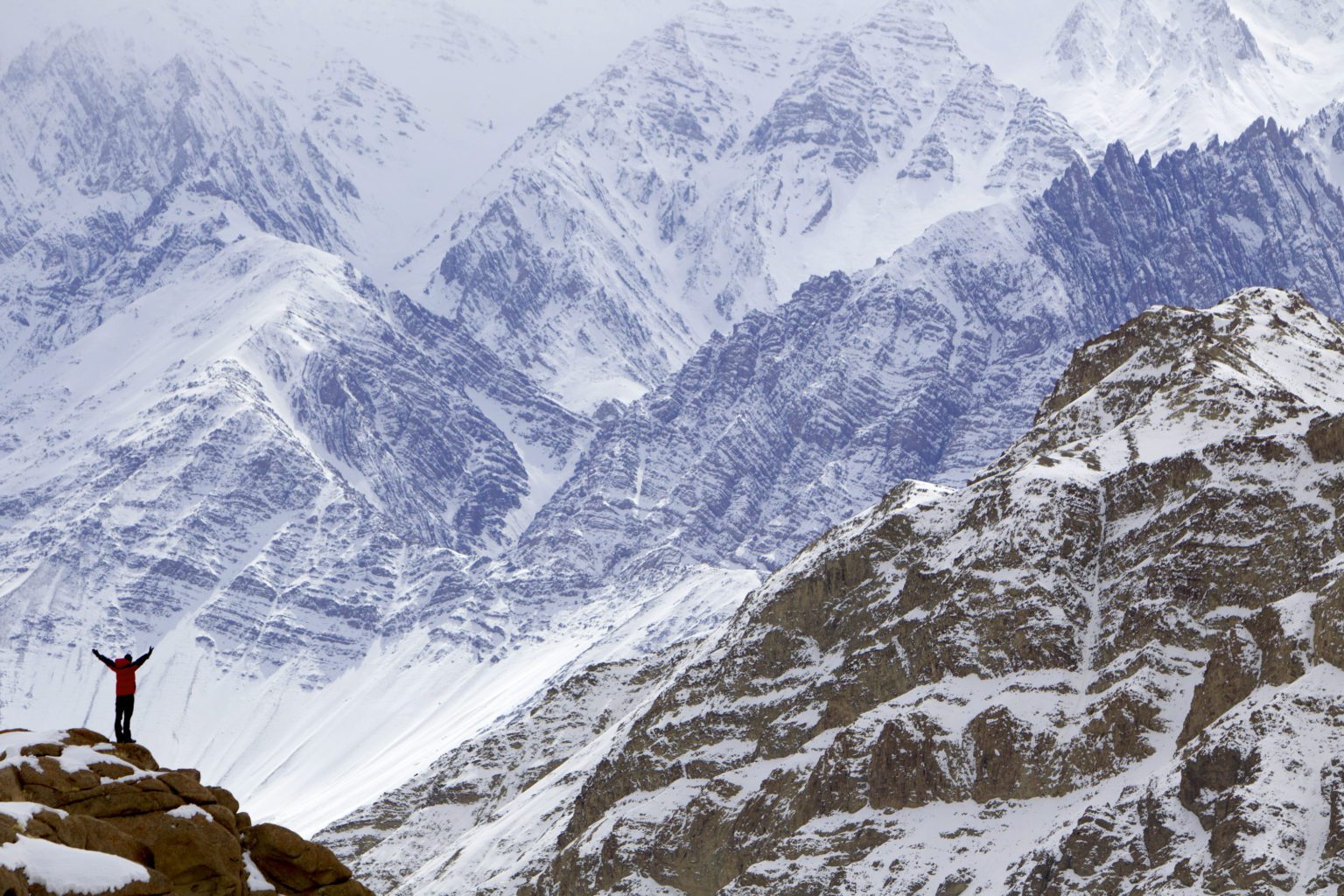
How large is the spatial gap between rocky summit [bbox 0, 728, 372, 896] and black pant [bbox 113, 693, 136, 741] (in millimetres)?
4116

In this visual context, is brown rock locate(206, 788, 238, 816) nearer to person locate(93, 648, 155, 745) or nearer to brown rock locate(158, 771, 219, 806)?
brown rock locate(158, 771, 219, 806)

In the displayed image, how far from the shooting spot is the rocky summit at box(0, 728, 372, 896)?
91625 millimetres

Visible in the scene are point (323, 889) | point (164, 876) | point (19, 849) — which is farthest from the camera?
point (323, 889)

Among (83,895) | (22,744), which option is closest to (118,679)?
(22,744)

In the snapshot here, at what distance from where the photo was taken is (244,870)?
327 feet

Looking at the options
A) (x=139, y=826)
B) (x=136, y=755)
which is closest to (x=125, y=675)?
(x=136, y=755)

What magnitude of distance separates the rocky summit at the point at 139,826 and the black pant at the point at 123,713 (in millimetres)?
4116

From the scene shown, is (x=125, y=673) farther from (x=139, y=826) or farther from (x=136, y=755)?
(x=139, y=826)

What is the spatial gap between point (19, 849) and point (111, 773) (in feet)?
34.8

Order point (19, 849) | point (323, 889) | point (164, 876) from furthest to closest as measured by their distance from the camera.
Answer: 1. point (323, 889)
2. point (164, 876)
3. point (19, 849)

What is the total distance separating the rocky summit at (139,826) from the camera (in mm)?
91625

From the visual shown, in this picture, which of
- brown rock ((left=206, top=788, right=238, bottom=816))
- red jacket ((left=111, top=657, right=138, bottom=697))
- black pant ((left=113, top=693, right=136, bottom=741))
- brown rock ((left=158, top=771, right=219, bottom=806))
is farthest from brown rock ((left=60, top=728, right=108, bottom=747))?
black pant ((left=113, top=693, right=136, bottom=741))

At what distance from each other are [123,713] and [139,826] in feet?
37.5

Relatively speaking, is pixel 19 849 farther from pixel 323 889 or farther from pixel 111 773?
pixel 323 889
